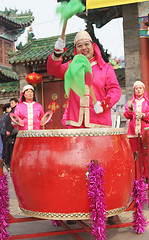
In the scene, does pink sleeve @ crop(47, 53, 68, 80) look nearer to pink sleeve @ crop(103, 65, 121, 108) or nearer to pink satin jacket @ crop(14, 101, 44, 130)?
pink sleeve @ crop(103, 65, 121, 108)

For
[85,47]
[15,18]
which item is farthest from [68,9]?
[15,18]

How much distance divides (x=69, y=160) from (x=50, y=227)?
1118 millimetres

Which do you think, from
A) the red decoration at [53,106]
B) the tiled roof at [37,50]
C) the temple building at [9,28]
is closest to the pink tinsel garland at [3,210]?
the tiled roof at [37,50]

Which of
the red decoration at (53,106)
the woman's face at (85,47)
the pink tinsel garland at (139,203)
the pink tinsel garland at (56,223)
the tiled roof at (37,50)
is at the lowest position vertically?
the pink tinsel garland at (56,223)

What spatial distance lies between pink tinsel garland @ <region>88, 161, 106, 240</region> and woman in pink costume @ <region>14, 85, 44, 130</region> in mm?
2770

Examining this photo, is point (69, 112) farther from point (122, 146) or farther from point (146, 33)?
point (146, 33)

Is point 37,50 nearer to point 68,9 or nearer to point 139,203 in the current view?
point 68,9

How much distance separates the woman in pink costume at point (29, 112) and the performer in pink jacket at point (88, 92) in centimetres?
194

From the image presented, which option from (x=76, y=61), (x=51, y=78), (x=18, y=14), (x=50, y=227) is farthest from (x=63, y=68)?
(x=18, y=14)

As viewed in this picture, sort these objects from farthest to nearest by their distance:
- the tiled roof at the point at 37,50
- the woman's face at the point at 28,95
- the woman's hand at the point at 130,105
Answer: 1. the tiled roof at the point at 37,50
2. the woman's face at the point at 28,95
3. the woman's hand at the point at 130,105

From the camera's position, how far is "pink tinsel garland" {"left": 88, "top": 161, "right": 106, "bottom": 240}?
72.2 inches

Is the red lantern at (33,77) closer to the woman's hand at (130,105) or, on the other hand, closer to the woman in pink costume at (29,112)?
the woman in pink costume at (29,112)

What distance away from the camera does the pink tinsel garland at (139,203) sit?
2.37m

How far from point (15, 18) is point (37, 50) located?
10449 millimetres
